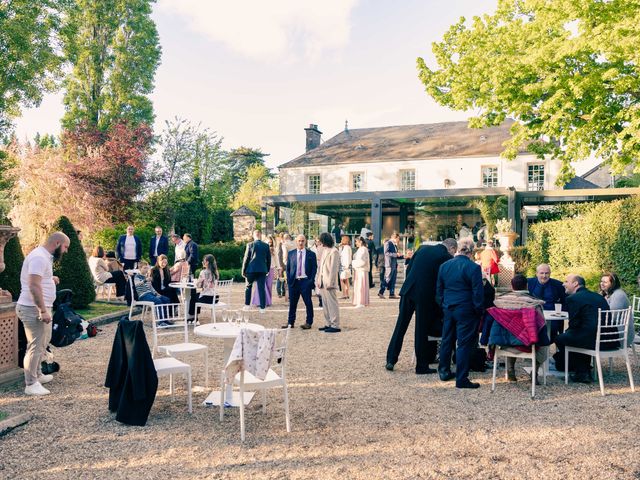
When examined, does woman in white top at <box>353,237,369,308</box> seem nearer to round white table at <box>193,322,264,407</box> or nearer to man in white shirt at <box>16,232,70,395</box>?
round white table at <box>193,322,264,407</box>

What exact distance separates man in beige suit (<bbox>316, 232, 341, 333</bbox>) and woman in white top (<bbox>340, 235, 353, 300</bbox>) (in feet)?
10.2

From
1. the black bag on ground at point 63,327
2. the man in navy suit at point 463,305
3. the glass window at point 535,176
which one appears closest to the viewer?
the man in navy suit at point 463,305

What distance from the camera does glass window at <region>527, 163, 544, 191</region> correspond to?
2447cm

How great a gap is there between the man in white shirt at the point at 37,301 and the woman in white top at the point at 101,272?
6.15 metres

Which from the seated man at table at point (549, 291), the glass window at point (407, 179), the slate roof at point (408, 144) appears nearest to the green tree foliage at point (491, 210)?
the slate roof at point (408, 144)

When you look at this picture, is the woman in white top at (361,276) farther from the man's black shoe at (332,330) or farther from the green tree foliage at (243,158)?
the green tree foliage at (243,158)

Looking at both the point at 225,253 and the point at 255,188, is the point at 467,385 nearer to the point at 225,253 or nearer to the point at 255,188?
the point at 225,253

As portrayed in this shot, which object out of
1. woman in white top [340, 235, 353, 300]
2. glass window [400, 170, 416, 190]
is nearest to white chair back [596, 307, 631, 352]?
woman in white top [340, 235, 353, 300]

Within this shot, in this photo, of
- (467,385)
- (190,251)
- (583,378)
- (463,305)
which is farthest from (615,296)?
(190,251)

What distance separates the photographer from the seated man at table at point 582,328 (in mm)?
5477

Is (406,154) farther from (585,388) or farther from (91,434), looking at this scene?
(91,434)

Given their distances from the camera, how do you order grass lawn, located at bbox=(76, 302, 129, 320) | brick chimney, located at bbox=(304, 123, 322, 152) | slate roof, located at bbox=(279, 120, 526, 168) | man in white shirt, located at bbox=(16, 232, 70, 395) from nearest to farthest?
man in white shirt, located at bbox=(16, 232, 70, 395), grass lawn, located at bbox=(76, 302, 129, 320), slate roof, located at bbox=(279, 120, 526, 168), brick chimney, located at bbox=(304, 123, 322, 152)

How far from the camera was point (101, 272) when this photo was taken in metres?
11.1

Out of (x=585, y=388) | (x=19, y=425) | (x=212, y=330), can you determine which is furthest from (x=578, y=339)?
(x=19, y=425)
